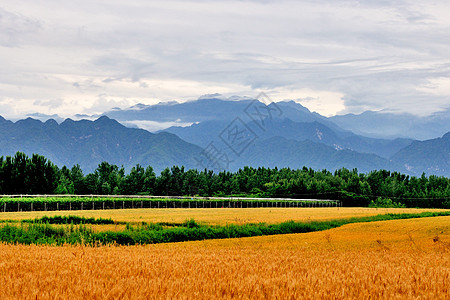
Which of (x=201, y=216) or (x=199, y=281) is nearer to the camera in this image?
(x=199, y=281)

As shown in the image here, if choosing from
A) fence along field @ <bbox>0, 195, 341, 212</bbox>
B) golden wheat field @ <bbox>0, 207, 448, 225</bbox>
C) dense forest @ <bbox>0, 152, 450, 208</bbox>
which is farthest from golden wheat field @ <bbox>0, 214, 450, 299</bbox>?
dense forest @ <bbox>0, 152, 450, 208</bbox>

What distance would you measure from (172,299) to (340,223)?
62.2 metres

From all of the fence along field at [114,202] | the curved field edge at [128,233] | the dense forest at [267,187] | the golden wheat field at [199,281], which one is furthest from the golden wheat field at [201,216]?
the dense forest at [267,187]

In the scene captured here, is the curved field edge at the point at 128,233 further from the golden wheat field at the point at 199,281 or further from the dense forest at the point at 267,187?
the dense forest at the point at 267,187

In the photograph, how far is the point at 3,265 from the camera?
1527 centimetres

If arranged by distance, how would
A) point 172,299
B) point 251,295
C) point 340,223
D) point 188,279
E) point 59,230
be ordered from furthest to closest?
1. point 340,223
2. point 59,230
3. point 188,279
4. point 251,295
5. point 172,299

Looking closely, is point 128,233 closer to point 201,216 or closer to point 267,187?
point 201,216

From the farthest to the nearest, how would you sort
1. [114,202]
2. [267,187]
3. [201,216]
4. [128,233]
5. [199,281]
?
[267,187] → [114,202] → [201,216] → [128,233] → [199,281]

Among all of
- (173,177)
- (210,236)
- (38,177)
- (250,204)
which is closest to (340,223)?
(210,236)

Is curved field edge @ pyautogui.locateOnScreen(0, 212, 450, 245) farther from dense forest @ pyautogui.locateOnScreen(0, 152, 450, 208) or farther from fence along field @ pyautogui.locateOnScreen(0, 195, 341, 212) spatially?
dense forest @ pyautogui.locateOnScreen(0, 152, 450, 208)

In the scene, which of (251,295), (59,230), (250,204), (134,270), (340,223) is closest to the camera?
(251,295)

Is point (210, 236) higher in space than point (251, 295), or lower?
lower

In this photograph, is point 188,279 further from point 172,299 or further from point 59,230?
point 59,230

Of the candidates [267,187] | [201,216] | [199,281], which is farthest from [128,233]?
[267,187]
